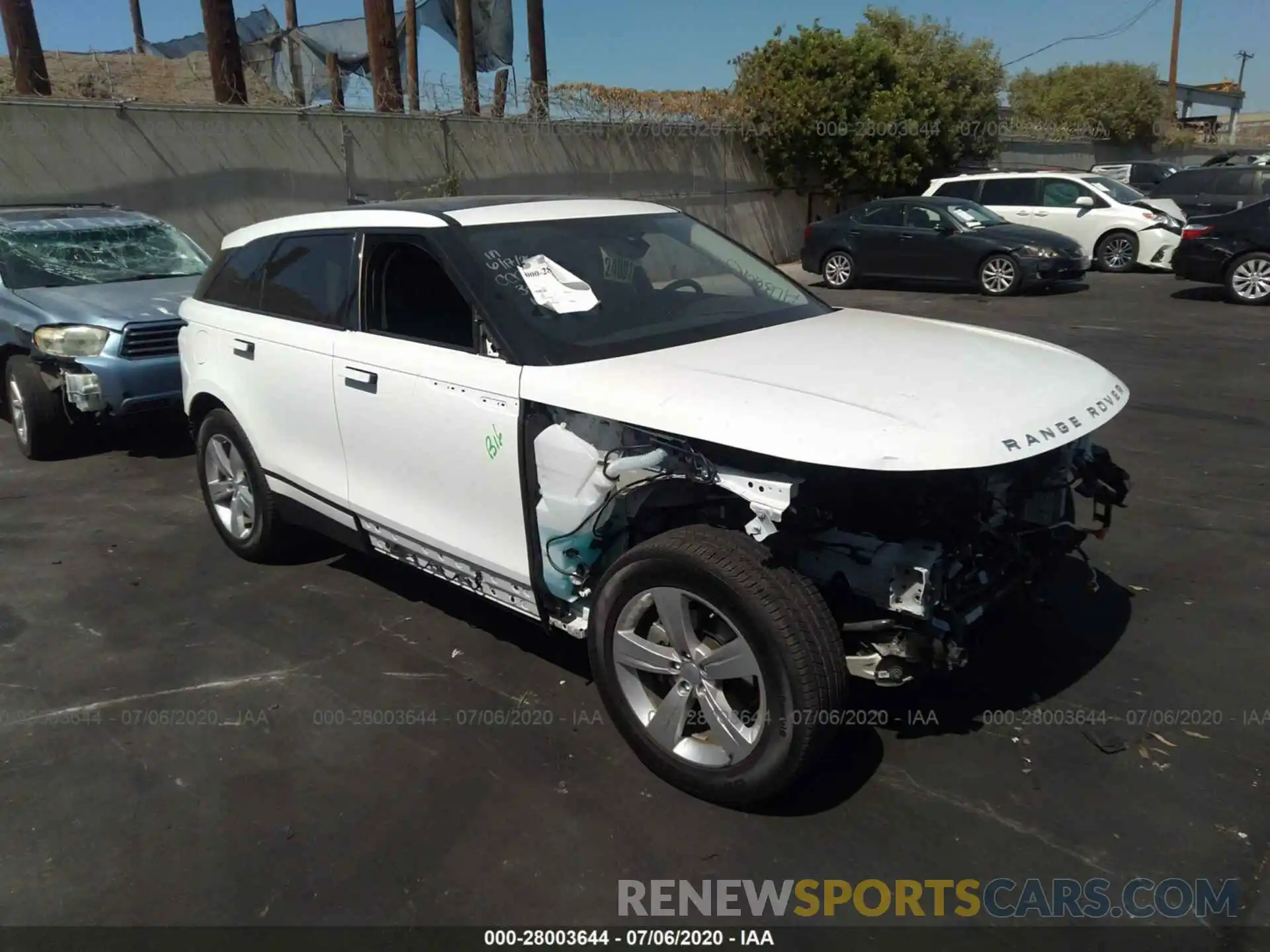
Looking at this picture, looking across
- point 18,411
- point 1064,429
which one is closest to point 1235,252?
point 1064,429

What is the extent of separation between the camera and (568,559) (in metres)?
3.38

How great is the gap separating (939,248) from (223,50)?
1065cm

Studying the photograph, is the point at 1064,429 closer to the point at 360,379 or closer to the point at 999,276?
the point at 360,379

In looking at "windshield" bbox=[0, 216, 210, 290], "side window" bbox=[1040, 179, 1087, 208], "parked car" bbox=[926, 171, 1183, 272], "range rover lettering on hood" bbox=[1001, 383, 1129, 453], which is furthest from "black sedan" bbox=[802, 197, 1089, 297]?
"range rover lettering on hood" bbox=[1001, 383, 1129, 453]

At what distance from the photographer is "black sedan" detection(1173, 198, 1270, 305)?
40.4ft

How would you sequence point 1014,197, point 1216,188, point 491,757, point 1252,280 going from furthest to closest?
point 1216,188
point 1014,197
point 1252,280
point 491,757

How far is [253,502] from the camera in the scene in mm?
4906

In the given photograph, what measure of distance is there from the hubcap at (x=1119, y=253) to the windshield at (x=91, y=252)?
14137 mm

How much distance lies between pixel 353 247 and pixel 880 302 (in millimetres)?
11318

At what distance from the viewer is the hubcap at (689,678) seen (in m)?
2.94

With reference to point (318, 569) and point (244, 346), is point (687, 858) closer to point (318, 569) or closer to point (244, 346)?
point (318, 569)

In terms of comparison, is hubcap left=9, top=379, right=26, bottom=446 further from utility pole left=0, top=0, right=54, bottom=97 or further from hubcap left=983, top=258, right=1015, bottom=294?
hubcap left=983, top=258, right=1015, bottom=294

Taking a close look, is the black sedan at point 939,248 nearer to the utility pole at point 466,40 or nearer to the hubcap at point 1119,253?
the hubcap at point 1119,253

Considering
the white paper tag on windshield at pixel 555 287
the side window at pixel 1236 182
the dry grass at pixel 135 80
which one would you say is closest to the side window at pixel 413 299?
the white paper tag on windshield at pixel 555 287
